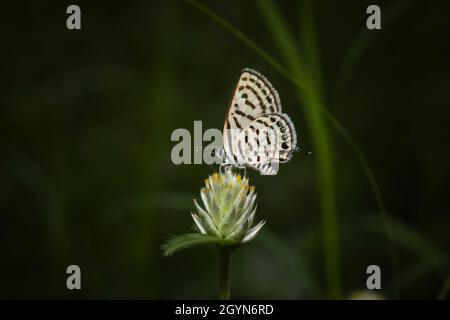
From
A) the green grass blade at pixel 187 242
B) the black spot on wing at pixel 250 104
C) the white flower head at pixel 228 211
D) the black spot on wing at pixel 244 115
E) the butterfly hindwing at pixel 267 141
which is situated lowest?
the green grass blade at pixel 187 242

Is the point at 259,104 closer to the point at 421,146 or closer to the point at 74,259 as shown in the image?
the point at 74,259

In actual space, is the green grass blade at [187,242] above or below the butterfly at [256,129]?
below

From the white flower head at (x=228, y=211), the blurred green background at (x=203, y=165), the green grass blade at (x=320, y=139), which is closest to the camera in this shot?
the white flower head at (x=228, y=211)

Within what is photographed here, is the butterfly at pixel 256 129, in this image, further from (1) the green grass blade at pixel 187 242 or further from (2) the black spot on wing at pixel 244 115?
(1) the green grass blade at pixel 187 242

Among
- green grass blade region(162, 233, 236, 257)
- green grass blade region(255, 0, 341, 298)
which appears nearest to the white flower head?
green grass blade region(162, 233, 236, 257)

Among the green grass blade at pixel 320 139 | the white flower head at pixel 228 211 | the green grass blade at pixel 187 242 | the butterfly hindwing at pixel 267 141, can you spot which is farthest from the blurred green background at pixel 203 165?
the green grass blade at pixel 187 242

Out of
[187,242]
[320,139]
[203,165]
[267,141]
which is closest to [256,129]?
[267,141]

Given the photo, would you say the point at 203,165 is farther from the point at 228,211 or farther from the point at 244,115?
the point at 228,211
